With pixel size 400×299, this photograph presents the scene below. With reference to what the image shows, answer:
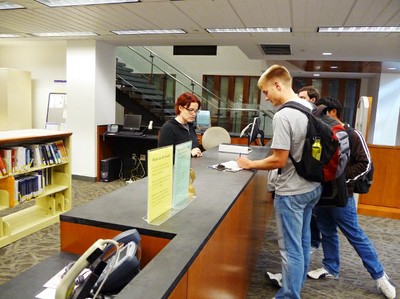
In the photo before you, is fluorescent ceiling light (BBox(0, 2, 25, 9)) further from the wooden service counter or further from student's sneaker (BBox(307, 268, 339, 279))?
the wooden service counter

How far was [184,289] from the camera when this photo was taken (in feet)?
3.25

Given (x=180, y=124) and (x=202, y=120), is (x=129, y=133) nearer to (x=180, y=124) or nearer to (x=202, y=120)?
→ (x=202, y=120)

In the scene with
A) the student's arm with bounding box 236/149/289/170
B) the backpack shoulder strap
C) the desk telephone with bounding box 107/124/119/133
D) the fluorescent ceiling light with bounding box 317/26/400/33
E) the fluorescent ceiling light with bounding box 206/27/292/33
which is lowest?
the desk telephone with bounding box 107/124/119/133

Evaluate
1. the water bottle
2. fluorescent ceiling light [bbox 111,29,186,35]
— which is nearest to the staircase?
fluorescent ceiling light [bbox 111,29,186,35]

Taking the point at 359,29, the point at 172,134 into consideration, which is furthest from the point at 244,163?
the point at 359,29

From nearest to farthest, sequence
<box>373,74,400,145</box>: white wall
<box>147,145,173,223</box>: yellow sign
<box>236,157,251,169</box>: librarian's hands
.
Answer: <box>147,145,173,223</box>: yellow sign, <box>236,157,251,169</box>: librarian's hands, <box>373,74,400,145</box>: white wall

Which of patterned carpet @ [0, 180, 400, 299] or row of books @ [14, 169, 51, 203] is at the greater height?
row of books @ [14, 169, 51, 203]

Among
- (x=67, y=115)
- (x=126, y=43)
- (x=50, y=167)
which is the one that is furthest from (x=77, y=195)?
(x=126, y=43)

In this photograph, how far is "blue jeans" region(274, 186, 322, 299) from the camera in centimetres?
→ 208

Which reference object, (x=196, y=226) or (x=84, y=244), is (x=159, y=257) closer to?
(x=196, y=226)

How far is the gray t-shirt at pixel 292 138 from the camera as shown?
197cm

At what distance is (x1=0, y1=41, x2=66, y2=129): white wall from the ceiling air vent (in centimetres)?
408

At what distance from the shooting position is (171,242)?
1163 mm

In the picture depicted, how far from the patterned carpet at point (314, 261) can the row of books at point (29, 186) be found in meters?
0.45
